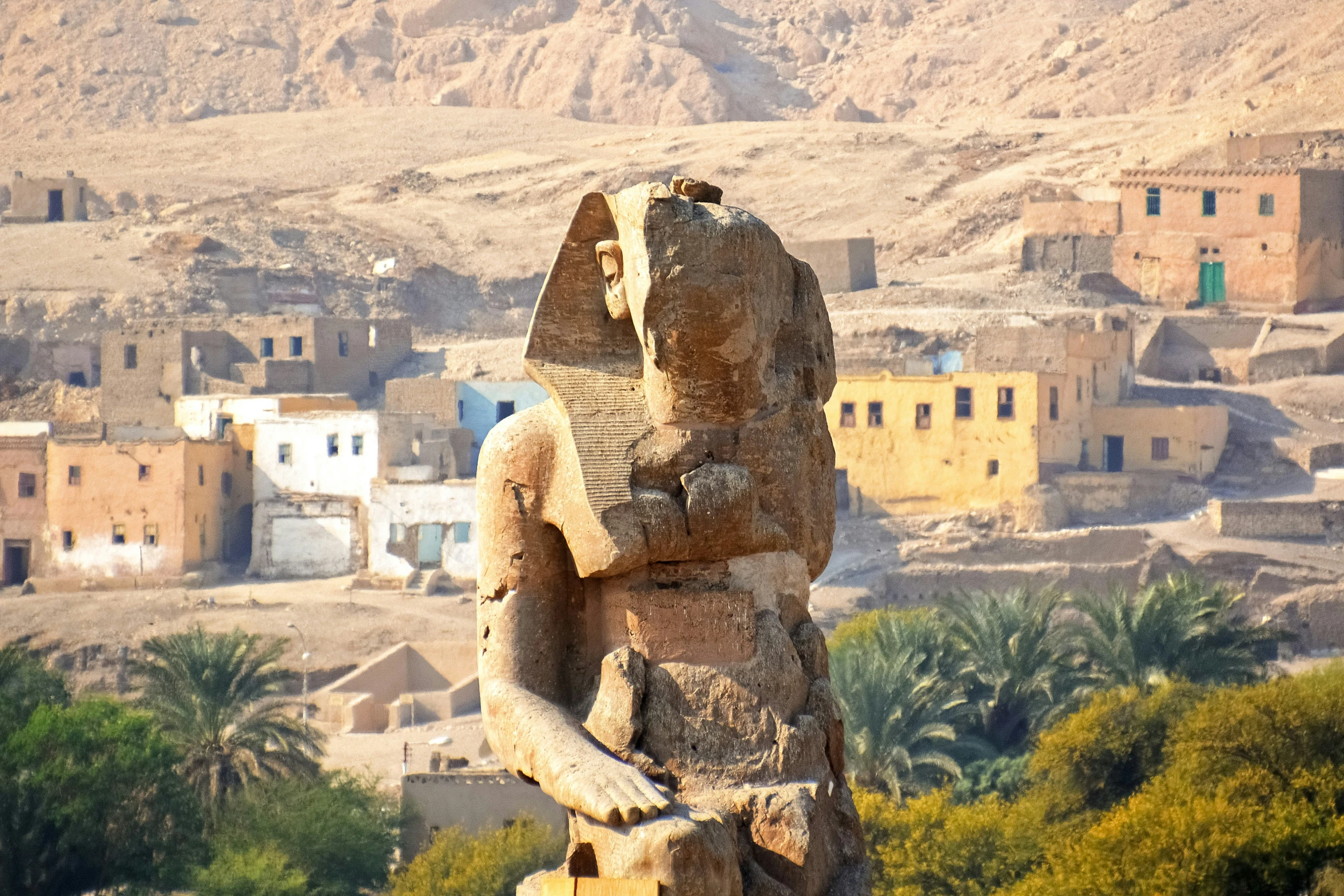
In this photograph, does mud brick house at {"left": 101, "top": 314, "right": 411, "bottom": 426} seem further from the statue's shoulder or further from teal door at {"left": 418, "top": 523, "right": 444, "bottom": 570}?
the statue's shoulder

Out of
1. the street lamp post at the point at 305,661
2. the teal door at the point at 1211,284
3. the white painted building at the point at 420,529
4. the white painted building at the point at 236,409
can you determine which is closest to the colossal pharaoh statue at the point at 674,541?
the street lamp post at the point at 305,661

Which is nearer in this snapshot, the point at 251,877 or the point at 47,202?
the point at 251,877

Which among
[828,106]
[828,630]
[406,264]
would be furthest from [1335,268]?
[828,106]

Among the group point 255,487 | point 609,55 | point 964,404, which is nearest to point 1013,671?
point 964,404

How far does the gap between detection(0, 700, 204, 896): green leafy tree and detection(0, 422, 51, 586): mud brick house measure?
17039mm

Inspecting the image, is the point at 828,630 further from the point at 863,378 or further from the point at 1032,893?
the point at 1032,893

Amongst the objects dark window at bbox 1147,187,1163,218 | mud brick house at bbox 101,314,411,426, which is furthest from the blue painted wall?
dark window at bbox 1147,187,1163,218

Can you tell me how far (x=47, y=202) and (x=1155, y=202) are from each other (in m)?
29.5

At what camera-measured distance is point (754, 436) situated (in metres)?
5.75

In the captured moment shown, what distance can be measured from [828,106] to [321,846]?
70290 mm

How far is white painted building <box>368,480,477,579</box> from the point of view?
40.9 meters

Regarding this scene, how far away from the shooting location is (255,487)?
142 feet

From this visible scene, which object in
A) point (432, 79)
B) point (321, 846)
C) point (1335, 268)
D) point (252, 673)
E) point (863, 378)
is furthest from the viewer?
point (432, 79)

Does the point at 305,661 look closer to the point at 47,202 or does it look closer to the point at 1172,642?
the point at 1172,642
